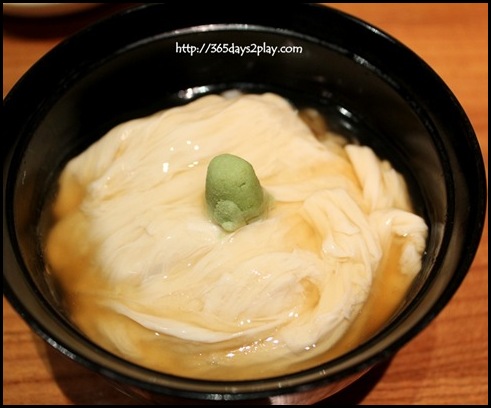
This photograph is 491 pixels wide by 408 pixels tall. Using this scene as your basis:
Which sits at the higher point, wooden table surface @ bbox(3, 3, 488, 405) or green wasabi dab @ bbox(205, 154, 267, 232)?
green wasabi dab @ bbox(205, 154, 267, 232)

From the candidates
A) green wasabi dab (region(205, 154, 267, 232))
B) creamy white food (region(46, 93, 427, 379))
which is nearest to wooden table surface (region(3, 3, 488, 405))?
creamy white food (region(46, 93, 427, 379))

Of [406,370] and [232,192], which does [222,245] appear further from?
[406,370]

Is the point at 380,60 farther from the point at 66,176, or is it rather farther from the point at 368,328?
the point at 66,176

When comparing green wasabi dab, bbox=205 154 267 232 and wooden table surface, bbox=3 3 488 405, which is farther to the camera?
wooden table surface, bbox=3 3 488 405

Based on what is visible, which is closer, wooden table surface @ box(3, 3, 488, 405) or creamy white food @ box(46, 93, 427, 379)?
creamy white food @ box(46, 93, 427, 379)

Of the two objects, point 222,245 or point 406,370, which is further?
point 406,370

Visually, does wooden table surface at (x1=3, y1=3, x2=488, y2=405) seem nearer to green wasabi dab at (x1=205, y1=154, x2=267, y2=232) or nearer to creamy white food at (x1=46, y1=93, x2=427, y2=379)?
creamy white food at (x1=46, y1=93, x2=427, y2=379)

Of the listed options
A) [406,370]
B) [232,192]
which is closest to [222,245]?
[232,192]
